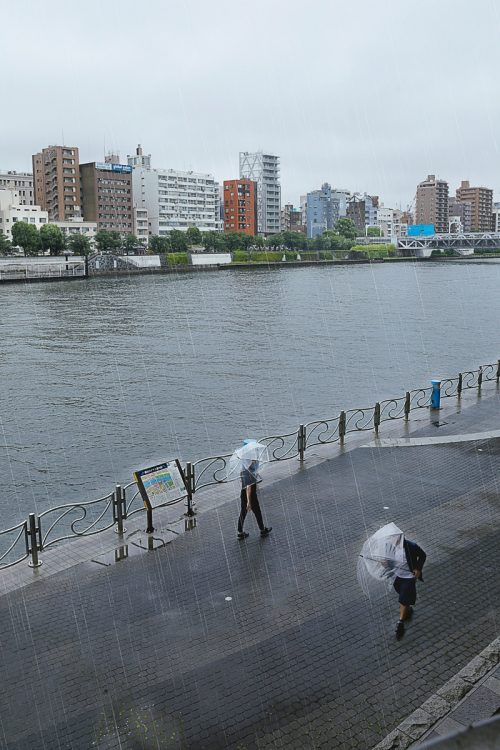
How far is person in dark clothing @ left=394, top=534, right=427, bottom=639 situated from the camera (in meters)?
7.34

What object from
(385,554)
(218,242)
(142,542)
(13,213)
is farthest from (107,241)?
(385,554)

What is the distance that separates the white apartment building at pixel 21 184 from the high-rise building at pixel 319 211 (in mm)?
76033

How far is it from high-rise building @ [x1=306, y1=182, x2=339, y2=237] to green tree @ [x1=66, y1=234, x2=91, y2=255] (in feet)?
287

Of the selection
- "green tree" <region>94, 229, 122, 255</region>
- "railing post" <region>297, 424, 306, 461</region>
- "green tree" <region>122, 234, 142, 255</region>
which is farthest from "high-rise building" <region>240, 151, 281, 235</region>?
"railing post" <region>297, 424, 306, 461</region>

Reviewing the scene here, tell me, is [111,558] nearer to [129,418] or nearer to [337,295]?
[129,418]

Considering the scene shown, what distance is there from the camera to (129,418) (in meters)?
24.4

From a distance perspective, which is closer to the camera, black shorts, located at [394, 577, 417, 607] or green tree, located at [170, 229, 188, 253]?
black shorts, located at [394, 577, 417, 607]

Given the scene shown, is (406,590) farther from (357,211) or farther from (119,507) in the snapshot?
(357,211)

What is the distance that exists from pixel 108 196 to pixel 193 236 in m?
16.5

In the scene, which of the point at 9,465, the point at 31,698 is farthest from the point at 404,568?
the point at 9,465

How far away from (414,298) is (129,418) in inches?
2080

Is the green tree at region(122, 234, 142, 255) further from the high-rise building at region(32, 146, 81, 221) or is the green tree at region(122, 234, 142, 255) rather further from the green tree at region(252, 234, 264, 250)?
the green tree at region(252, 234, 264, 250)

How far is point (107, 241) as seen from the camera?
347 ft

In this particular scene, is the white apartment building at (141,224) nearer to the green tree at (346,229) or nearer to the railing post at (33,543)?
the green tree at (346,229)
